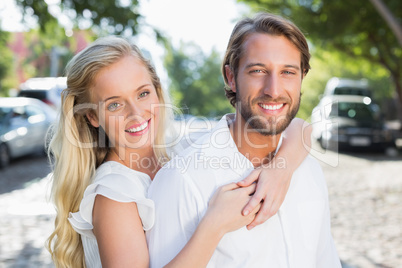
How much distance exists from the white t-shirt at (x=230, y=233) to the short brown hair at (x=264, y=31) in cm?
42

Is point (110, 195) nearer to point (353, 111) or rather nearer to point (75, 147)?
point (75, 147)

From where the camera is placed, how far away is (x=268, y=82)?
6.71 feet

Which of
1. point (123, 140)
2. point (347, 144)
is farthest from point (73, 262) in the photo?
point (347, 144)

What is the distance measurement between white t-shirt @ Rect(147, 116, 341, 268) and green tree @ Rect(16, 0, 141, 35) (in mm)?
6626

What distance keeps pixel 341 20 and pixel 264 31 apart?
12346 millimetres

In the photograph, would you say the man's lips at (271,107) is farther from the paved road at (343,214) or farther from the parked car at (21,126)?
the parked car at (21,126)

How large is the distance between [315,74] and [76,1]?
30.8 m

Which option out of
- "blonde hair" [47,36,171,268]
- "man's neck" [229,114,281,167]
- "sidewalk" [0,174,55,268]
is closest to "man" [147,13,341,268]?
"man's neck" [229,114,281,167]

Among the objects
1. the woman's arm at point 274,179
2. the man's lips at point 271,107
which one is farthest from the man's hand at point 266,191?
the man's lips at point 271,107

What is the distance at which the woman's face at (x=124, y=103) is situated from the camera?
2229mm

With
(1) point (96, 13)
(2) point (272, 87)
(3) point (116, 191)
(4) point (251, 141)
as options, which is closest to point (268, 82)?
(2) point (272, 87)

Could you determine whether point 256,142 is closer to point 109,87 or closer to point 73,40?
point 109,87

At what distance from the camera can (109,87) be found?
2.22 metres

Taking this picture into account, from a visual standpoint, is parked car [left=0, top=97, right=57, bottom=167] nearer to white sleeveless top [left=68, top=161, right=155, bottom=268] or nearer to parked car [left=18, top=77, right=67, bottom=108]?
parked car [left=18, top=77, right=67, bottom=108]
